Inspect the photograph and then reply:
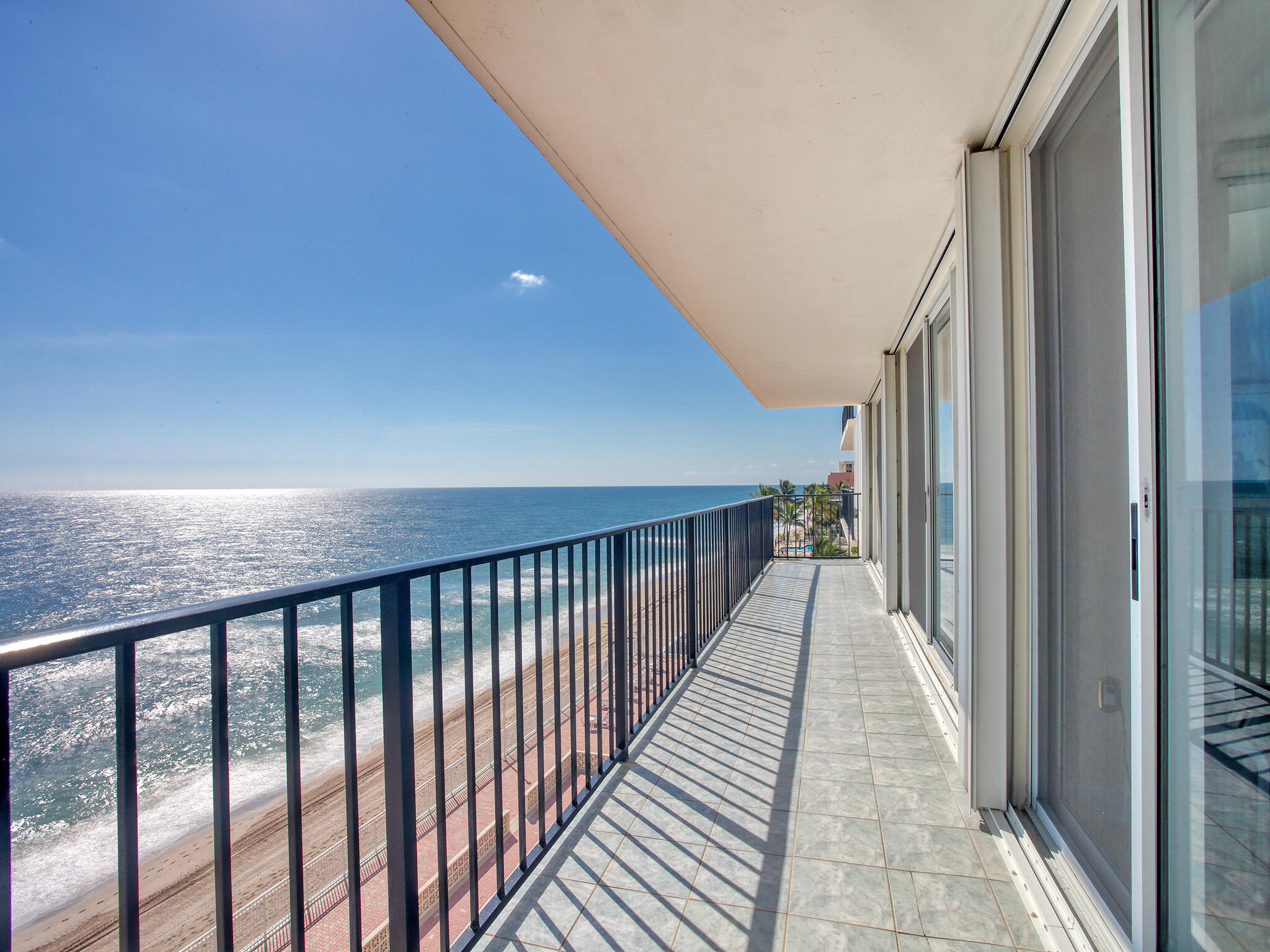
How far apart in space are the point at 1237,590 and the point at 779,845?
1323 mm

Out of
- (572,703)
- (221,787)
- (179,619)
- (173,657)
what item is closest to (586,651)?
(572,703)

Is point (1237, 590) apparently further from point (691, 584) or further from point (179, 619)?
point (691, 584)

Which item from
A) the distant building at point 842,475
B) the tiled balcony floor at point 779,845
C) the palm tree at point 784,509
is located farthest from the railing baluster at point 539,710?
the distant building at point 842,475

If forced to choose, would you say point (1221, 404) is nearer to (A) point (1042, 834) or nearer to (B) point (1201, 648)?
(B) point (1201, 648)

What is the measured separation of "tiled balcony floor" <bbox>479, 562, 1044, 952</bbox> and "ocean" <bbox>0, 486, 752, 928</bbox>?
3.44 ft

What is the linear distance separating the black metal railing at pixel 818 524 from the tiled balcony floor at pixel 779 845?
3.87 m

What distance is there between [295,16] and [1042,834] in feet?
24.4

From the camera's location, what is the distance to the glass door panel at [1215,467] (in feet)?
2.32

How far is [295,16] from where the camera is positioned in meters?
4.97

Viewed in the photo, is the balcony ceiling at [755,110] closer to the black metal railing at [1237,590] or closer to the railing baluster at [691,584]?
the black metal railing at [1237,590]

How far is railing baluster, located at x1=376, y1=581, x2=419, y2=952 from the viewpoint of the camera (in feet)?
3.32

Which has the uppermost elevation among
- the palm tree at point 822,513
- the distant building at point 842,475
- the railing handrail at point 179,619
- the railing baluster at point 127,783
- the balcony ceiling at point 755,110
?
the balcony ceiling at point 755,110

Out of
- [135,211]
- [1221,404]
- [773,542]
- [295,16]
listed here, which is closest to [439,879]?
[1221,404]

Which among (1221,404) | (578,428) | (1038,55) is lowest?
(1221,404)
